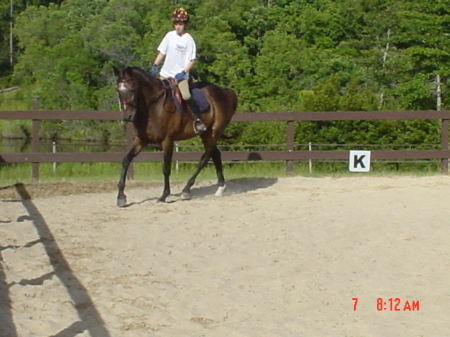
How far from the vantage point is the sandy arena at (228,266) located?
17.9ft

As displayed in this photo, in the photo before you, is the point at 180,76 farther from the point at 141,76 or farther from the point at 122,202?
the point at 122,202

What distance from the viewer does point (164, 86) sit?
1042cm

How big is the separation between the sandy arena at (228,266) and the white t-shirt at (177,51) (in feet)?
6.40

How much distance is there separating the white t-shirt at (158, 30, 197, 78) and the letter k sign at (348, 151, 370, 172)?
4.12m

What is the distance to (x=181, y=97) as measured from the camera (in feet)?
34.5

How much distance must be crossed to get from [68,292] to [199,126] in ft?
17.4

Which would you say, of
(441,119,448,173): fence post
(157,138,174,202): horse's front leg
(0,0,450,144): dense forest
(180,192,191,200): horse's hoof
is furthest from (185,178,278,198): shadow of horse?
(0,0,450,144): dense forest

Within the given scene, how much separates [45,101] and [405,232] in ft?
177

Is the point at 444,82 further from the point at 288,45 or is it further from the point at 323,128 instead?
the point at 288,45

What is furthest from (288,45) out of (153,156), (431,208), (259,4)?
(431,208)
